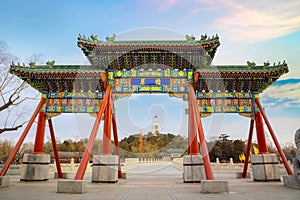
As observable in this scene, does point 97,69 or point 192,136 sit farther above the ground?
point 97,69

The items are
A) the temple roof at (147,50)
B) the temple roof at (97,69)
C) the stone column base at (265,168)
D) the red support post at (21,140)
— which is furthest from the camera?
the temple roof at (97,69)

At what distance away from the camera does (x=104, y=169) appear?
987 cm

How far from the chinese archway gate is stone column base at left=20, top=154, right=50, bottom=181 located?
0.51 metres

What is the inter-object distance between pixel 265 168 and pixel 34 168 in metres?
11.3

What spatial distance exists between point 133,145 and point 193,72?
150 feet

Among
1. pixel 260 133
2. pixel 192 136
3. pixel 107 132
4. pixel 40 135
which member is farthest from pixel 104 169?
pixel 260 133

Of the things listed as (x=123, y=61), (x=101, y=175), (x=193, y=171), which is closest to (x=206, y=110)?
(x=193, y=171)

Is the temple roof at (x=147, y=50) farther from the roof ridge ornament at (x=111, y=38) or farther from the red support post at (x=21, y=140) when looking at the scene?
the red support post at (x=21, y=140)

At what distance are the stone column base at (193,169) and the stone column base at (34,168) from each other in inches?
274

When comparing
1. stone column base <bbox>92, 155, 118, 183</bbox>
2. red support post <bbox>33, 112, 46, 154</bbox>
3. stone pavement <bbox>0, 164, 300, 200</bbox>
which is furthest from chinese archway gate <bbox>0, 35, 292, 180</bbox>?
stone pavement <bbox>0, 164, 300, 200</bbox>

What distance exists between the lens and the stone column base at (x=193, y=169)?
9.95 metres

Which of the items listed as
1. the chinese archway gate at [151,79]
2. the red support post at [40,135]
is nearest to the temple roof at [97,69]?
the chinese archway gate at [151,79]

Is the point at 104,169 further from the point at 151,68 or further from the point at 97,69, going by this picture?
the point at 151,68

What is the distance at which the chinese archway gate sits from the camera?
1090cm
